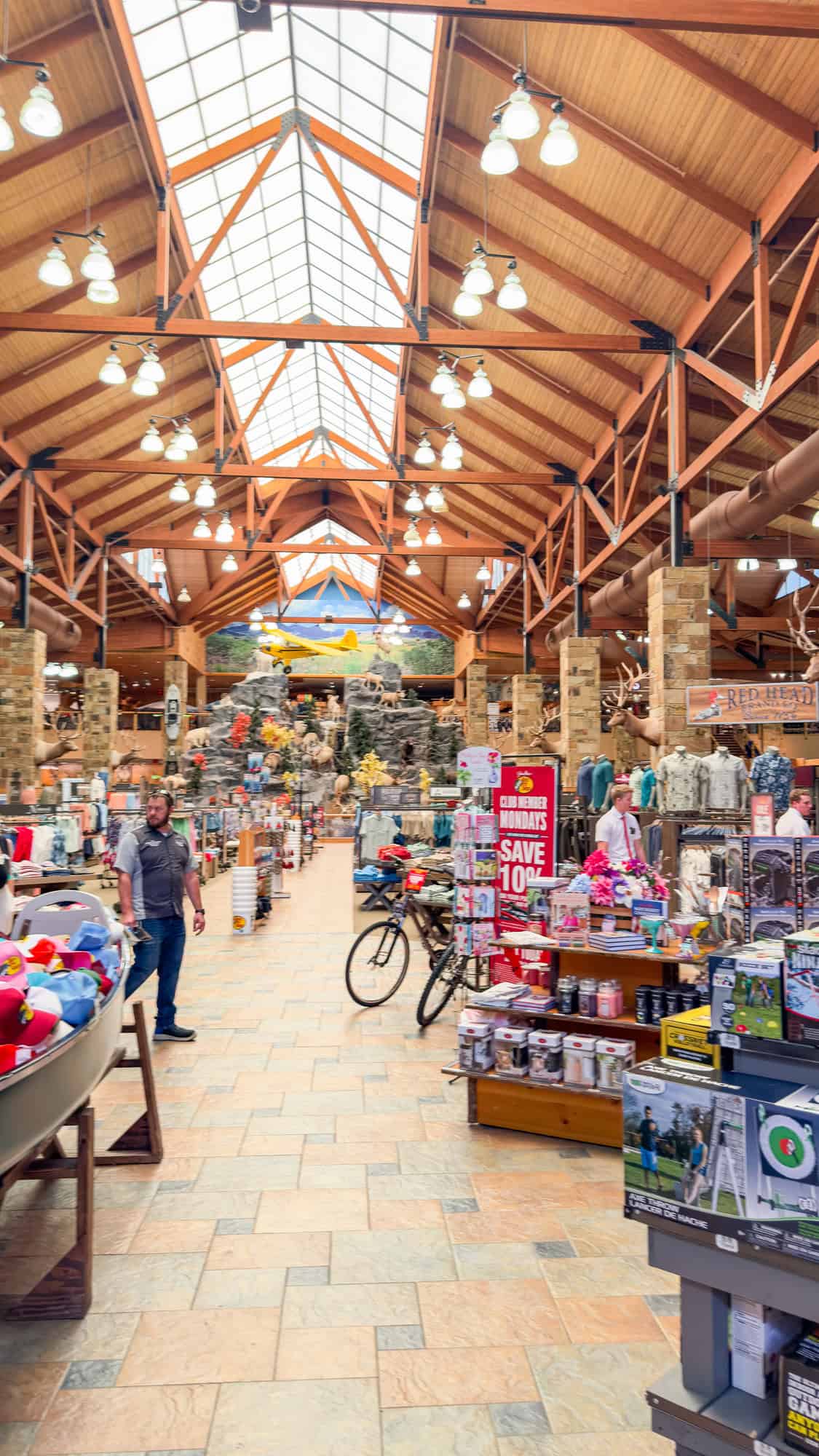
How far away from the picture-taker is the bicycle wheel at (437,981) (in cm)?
593

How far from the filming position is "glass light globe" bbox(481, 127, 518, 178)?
596 centimetres

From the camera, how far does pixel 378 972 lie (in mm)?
7340

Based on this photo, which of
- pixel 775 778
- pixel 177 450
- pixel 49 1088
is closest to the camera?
pixel 49 1088

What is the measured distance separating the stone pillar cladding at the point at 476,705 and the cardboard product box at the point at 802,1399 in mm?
23189

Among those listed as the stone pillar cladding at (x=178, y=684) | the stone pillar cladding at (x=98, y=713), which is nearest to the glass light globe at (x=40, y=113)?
the stone pillar cladding at (x=98, y=713)

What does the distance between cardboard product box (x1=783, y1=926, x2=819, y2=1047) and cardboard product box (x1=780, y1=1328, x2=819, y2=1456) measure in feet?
1.65

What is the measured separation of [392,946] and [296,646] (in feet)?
79.0

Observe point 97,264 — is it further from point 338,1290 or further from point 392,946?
point 338,1290

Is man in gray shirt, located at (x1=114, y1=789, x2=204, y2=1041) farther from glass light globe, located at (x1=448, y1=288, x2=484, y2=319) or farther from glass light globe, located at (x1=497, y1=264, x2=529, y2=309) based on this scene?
glass light globe, located at (x1=497, y1=264, x2=529, y2=309)

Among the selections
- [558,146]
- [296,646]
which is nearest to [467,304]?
[558,146]

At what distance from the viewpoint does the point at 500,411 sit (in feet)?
46.4

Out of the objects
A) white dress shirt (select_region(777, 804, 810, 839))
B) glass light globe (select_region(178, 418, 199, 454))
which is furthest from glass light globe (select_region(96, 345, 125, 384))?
white dress shirt (select_region(777, 804, 810, 839))

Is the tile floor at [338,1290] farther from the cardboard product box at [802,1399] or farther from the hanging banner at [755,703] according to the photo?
the hanging banner at [755,703]

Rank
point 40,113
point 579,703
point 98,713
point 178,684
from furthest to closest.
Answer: point 178,684
point 98,713
point 579,703
point 40,113
